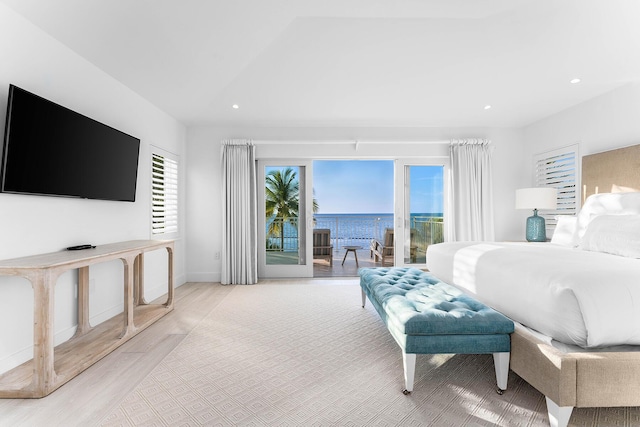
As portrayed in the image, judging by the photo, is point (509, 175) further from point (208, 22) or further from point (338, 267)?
point (208, 22)

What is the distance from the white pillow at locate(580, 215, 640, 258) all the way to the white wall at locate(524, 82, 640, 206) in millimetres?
1470

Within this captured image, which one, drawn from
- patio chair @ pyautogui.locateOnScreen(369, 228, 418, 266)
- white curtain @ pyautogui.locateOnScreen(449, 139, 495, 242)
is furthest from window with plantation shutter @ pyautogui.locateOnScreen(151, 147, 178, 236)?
white curtain @ pyautogui.locateOnScreen(449, 139, 495, 242)

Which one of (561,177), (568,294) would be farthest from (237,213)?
(561,177)

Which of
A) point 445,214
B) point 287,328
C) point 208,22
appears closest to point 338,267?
point 445,214

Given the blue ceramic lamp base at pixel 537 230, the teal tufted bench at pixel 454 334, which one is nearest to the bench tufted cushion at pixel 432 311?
the teal tufted bench at pixel 454 334

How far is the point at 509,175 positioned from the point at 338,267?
3.48 metres

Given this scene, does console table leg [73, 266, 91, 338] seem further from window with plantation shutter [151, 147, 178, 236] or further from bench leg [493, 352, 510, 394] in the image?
bench leg [493, 352, 510, 394]

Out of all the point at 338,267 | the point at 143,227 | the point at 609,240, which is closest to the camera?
the point at 609,240

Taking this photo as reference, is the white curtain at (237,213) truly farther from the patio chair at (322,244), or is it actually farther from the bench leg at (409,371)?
the bench leg at (409,371)

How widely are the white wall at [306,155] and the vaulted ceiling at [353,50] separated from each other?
2.54 feet

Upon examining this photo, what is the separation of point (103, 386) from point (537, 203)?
4.93 meters

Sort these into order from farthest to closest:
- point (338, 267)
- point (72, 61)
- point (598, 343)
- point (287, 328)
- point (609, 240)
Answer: point (338, 267) → point (287, 328) → point (72, 61) → point (609, 240) → point (598, 343)

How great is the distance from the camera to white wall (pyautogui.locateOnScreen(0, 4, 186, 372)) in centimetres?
212

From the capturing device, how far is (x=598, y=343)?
1533 mm
